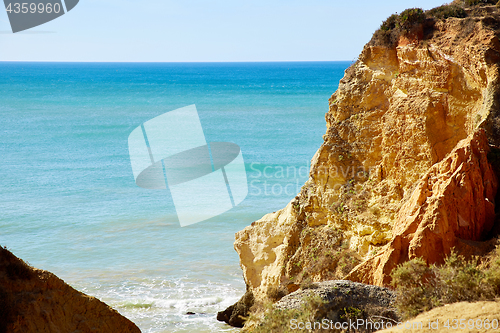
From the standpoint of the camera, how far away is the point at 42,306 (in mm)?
8086

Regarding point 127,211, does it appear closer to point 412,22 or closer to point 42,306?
point 42,306

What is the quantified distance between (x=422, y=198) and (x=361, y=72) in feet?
16.9

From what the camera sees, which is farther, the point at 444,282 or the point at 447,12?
the point at 447,12

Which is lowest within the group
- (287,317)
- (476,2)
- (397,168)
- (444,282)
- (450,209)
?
(287,317)

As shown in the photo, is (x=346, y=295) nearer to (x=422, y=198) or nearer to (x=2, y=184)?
(x=422, y=198)

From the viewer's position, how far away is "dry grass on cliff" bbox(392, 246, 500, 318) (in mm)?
7754

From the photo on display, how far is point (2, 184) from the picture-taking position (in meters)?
33.1

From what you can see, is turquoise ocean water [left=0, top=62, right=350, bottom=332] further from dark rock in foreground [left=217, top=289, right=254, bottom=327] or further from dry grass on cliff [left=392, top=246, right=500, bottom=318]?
dry grass on cliff [left=392, top=246, right=500, bottom=318]

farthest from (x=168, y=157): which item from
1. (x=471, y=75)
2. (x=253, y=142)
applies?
(x=471, y=75)

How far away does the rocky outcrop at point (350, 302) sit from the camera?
855cm

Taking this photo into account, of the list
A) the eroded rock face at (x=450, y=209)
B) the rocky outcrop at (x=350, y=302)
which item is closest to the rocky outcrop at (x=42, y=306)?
the rocky outcrop at (x=350, y=302)

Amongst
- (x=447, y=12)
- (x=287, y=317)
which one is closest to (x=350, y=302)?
(x=287, y=317)

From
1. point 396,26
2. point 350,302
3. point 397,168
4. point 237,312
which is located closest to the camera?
point 350,302

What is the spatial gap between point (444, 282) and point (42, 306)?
7.10m
